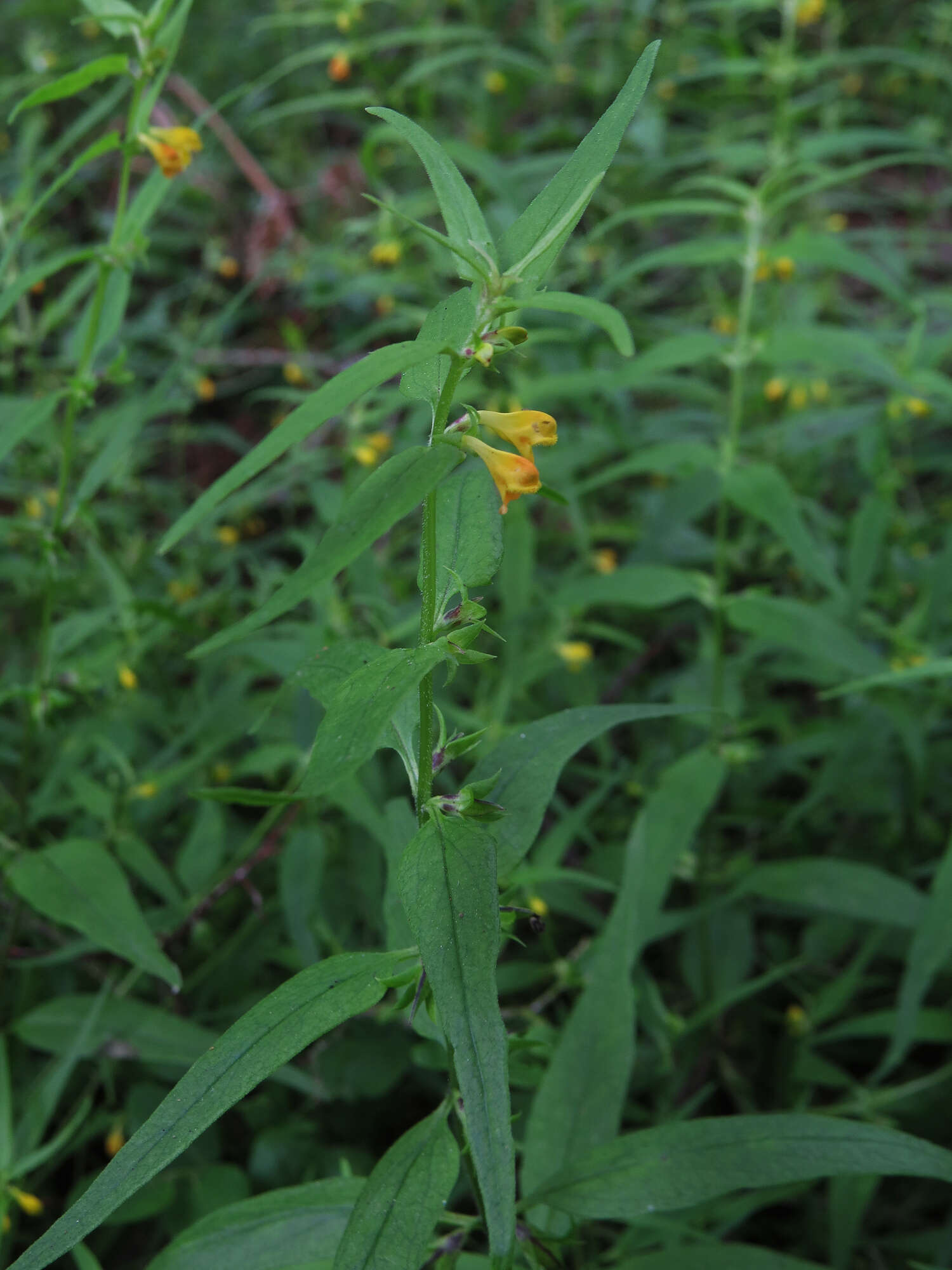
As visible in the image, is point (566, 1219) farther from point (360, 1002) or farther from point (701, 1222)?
point (360, 1002)

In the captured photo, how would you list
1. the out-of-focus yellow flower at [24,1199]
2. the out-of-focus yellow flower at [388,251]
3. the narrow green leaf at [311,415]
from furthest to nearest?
1. the out-of-focus yellow flower at [388,251]
2. the out-of-focus yellow flower at [24,1199]
3. the narrow green leaf at [311,415]

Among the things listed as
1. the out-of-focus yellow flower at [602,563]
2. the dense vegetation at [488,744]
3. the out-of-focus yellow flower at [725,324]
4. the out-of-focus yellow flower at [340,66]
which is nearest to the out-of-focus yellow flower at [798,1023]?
the dense vegetation at [488,744]

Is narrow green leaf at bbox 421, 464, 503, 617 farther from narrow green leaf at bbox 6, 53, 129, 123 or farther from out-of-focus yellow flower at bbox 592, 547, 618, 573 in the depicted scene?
Result: out-of-focus yellow flower at bbox 592, 547, 618, 573

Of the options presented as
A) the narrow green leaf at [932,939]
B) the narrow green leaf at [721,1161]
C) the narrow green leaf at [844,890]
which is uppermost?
the narrow green leaf at [721,1161]

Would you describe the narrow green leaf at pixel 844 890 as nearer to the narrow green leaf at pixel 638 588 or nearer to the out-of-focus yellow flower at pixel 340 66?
the narrow green leaf at pixel 638 588

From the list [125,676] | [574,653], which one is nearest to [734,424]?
[574,653]

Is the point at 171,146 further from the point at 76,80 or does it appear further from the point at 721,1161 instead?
the point at 721,1161
